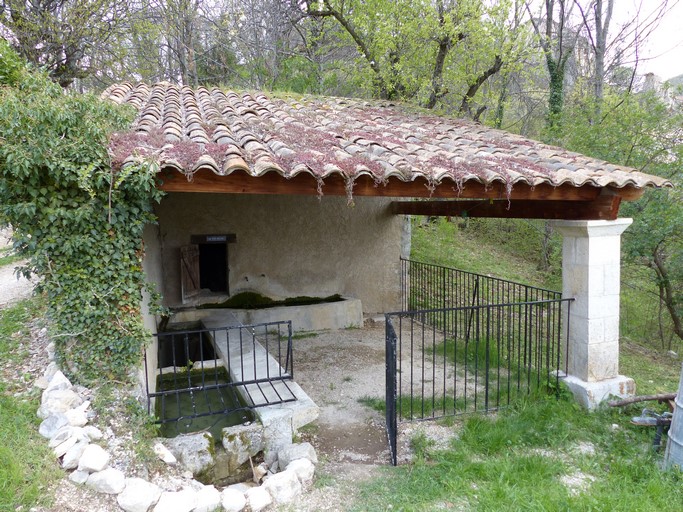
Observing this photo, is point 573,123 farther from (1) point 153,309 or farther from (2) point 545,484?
(1) point 153,309

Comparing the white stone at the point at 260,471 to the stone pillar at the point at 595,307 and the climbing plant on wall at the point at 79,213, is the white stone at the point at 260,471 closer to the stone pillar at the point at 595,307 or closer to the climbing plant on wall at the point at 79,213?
the climbing plant on wall at the point at 79,213

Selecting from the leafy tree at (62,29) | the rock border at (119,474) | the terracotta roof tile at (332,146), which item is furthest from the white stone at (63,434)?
the leafy tree at (62,29)

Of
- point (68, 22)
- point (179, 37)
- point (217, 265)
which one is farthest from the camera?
point (179, 37)

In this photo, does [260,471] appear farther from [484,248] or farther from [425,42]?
[484,248]

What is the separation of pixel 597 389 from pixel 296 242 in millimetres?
5396

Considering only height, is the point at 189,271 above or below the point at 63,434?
above

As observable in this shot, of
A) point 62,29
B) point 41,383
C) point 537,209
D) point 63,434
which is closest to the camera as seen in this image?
point 63,434

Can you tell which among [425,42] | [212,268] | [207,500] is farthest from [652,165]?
[207,500]

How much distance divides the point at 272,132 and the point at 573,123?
886cm

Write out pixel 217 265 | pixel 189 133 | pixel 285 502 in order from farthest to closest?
pixel 217 265, pixel 189 133, pixel 285 502

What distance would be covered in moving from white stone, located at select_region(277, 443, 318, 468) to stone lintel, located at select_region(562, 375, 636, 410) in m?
3.00

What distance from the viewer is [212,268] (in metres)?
8.40

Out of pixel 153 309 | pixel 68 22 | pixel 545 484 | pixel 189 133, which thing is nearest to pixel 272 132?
pixel 189 133

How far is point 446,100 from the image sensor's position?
41.7 ft
